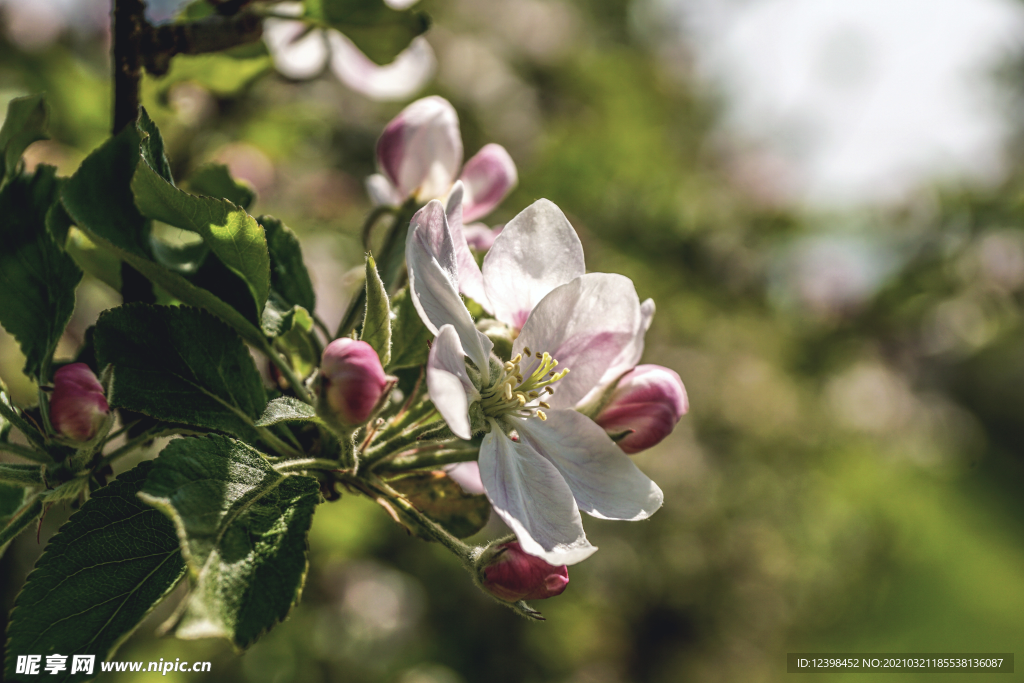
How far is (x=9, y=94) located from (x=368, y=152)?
216 centimetres

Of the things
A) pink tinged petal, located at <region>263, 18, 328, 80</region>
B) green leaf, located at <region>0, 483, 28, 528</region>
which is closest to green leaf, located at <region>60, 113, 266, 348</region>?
green leaf, located at <region>0, 483, 28, 528</region>

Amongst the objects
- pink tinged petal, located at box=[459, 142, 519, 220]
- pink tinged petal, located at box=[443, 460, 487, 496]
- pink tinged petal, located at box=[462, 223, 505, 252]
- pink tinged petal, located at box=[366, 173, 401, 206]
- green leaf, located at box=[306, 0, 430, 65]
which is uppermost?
→ green leaf, located at box=[306, 0, 430, 65]

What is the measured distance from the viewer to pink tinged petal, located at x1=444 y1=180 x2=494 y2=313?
0.74 metres

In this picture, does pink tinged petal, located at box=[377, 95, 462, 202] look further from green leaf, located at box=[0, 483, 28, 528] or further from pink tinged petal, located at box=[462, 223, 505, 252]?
green leaf, located at box=[0, 483, 28, 528]

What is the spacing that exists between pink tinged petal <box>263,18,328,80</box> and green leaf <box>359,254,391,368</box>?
704mm

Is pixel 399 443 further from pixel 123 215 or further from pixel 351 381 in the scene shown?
pixel 123 215

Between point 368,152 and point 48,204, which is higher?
point 48,204

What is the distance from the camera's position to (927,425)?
757cm

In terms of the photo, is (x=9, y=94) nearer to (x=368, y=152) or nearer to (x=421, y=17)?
(x=421, y=17)

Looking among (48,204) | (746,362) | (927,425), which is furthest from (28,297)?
(927,425)

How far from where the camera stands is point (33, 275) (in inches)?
31.4

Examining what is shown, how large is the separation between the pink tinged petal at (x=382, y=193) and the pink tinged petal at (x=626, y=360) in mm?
A: 410

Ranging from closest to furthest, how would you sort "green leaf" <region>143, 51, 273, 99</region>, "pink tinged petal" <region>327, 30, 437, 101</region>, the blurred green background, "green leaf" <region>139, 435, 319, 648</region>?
"green leaf" <region>139, 435, 319, 648</region> < "green leaf" <region>143, 51, 273, 99</region> < "pink tinged petal" <region>327, 30, 437, 101</region> < the blurred green background

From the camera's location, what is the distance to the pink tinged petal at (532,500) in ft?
2.05
